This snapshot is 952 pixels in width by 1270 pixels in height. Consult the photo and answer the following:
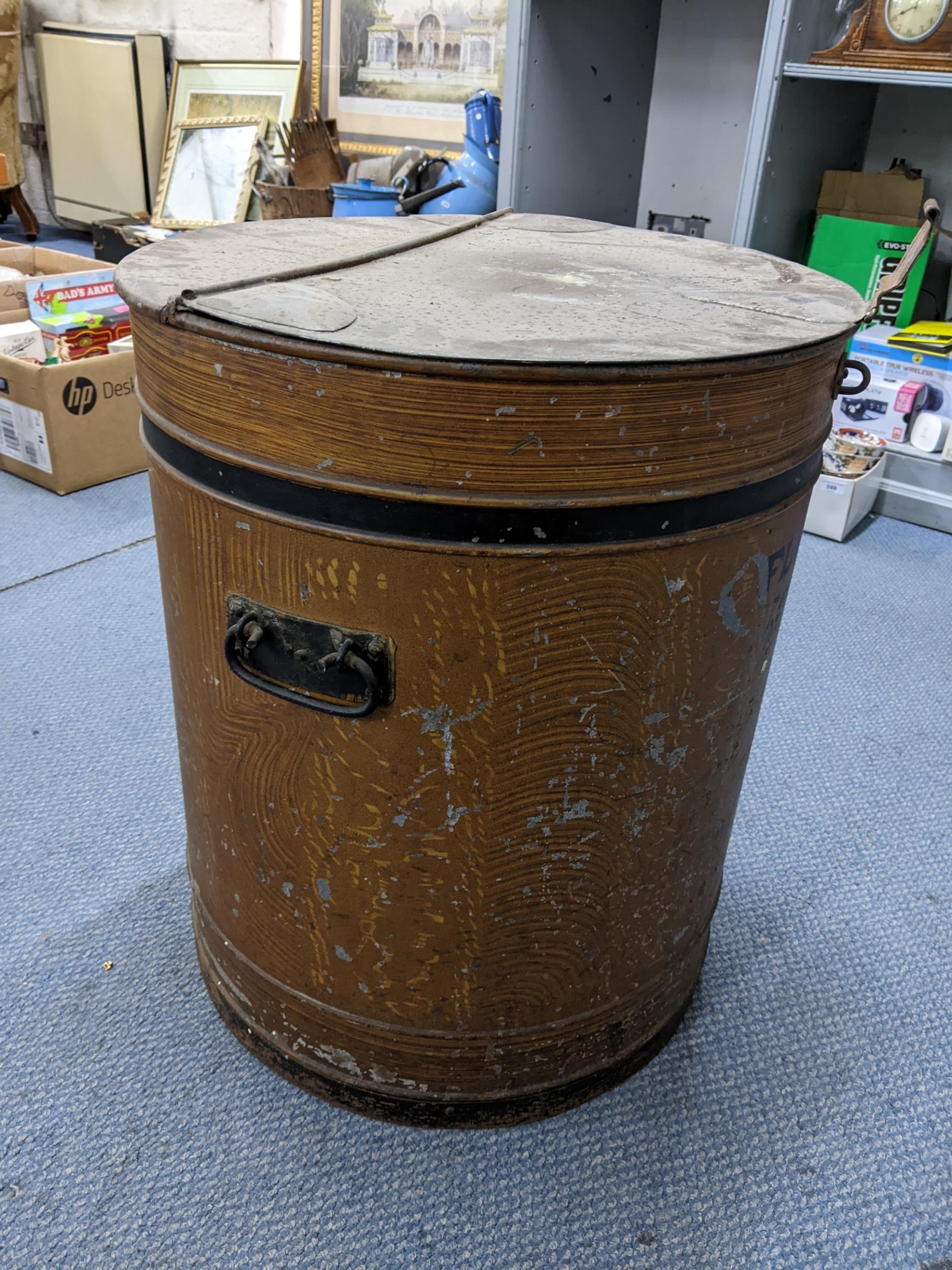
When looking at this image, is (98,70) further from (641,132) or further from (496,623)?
(496,623)

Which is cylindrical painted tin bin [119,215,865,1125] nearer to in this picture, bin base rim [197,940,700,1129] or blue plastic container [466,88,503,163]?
bin base rim [197,940,700,1129]

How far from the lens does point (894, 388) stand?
266cm

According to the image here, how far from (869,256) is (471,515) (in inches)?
92.6

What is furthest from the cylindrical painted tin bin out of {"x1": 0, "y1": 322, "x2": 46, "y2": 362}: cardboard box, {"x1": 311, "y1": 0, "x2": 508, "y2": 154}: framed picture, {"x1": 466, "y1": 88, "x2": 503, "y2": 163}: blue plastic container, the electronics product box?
{"x1": 311, "y1": 0, "x2": 508, "y2": 154}: framed picture

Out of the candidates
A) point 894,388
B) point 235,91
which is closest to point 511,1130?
point 894,388

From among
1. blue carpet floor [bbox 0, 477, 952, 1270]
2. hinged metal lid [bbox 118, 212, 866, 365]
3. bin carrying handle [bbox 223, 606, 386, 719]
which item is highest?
hinged metal lid [bbox 118, 212, 866, 365]

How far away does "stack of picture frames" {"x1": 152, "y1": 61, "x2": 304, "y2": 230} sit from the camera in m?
4.06

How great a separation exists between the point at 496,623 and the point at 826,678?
1.43 m

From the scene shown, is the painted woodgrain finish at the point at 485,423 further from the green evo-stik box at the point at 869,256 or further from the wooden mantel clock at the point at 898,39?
the green evo-stik box at the point at 869,256

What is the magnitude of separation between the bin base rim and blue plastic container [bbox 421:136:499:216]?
2.40m

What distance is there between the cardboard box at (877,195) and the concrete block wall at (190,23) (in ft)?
8.25

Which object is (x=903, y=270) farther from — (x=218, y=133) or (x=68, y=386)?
(x=218, y=133)

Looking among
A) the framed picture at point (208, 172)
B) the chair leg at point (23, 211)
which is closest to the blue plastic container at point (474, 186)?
the framed picture at point (208, 172)

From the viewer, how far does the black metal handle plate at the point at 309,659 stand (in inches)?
31.5
